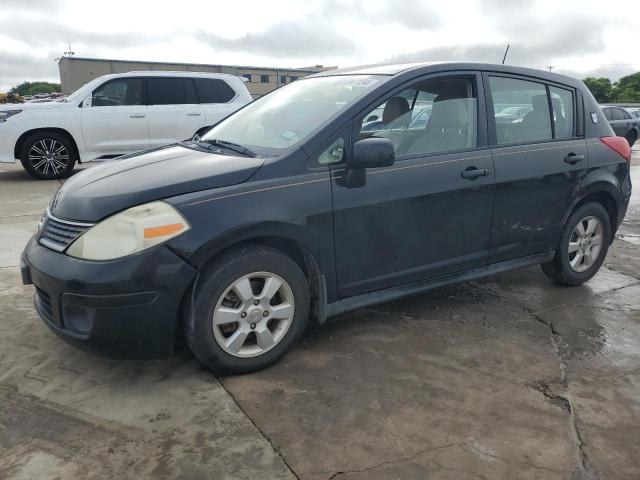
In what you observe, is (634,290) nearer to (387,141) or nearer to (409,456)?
(387,141)

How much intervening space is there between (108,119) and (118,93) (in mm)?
484

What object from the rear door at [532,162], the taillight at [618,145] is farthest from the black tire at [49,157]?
the taillight at [618,145]

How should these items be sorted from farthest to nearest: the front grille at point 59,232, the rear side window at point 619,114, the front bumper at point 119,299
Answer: the rear side window at point 619,114 → the front grille at point 59,232 → the front bumper at point 119,299

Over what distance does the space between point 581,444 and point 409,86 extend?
2129mm

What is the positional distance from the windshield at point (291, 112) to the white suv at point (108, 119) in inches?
205

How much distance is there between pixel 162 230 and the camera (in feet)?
8.20

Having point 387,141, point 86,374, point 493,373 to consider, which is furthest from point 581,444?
point 86,374

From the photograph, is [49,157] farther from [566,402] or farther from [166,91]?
[566,402]

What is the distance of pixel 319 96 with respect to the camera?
3400 millimetres

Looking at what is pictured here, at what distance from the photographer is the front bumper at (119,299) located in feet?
8.04

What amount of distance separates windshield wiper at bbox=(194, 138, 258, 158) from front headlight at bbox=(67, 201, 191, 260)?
66 cm

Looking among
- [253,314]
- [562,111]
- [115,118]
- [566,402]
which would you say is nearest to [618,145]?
[562,111]

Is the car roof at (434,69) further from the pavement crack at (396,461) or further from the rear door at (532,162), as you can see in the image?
the pavement crack at (396,461)

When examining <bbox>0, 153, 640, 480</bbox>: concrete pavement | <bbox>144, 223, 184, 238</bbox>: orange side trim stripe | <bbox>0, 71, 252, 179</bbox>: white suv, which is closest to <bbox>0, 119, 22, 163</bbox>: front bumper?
<bbox>0, 71, 252, 179</bbox>: white suv
